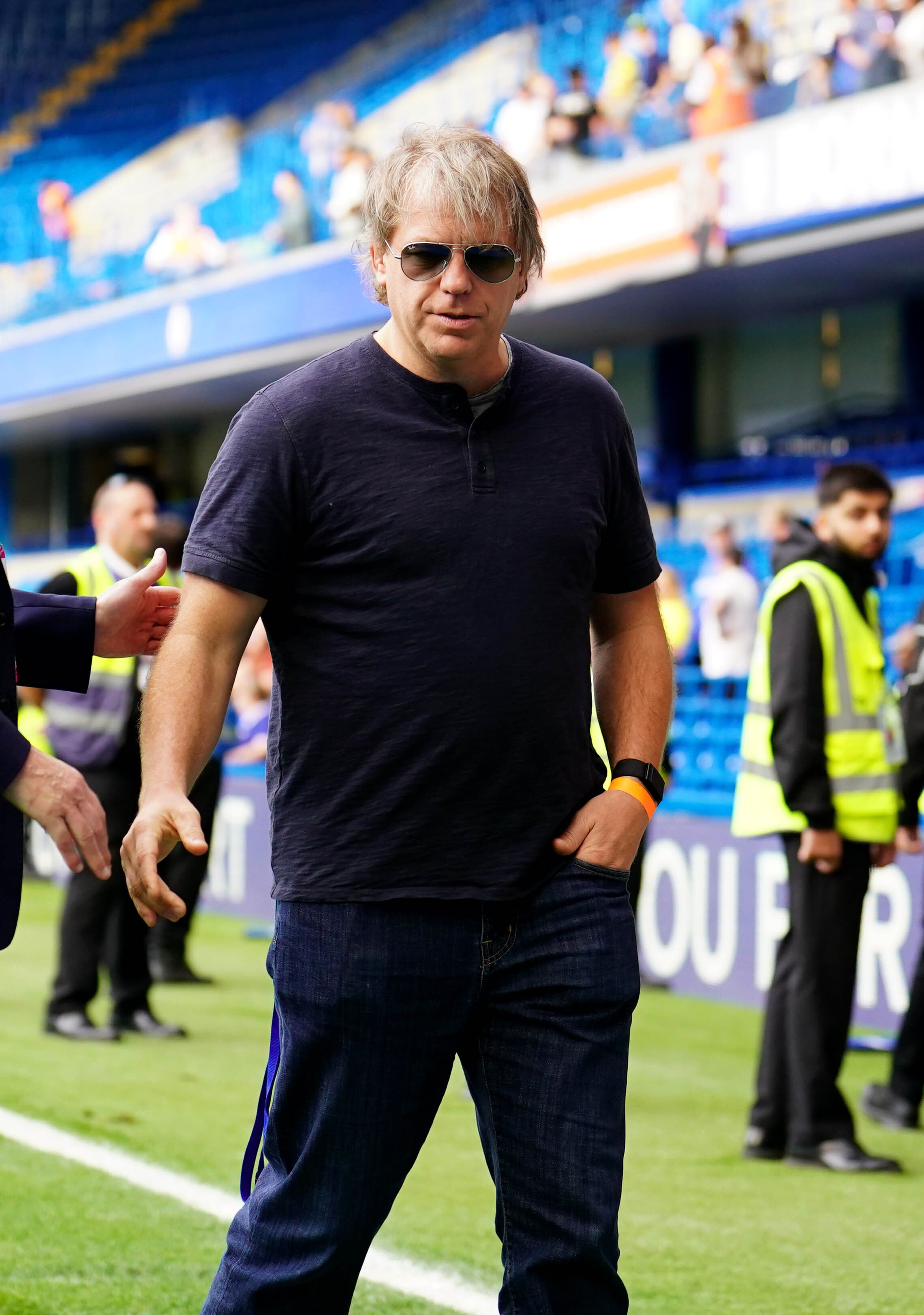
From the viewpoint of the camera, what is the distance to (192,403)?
24000 millimetres

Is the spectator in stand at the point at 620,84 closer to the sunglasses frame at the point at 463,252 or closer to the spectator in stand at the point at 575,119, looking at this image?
the spectator in stand at the point at 575,119

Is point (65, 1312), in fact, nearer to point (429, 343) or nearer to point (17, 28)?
point (429, 343)

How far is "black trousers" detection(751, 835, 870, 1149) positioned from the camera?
525cm

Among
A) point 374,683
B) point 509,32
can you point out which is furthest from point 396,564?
point 509,32

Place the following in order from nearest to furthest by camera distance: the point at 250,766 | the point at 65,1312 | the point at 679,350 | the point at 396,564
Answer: the point at 396,564, the point at 65,1312, the point at 250,766, the point at 679,350

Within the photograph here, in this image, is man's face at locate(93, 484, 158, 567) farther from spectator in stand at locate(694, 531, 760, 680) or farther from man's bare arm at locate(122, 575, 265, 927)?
spectator in stand at locate(694, 531, 760, 680)

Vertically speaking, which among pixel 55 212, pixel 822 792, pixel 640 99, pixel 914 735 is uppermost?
pixel 55 212

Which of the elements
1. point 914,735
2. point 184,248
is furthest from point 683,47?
point 914,735

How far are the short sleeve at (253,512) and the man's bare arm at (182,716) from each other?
0.09ft

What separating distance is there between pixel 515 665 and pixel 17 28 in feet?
92.2

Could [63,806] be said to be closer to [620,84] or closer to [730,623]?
[730,623]

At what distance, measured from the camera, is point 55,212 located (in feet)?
87.7

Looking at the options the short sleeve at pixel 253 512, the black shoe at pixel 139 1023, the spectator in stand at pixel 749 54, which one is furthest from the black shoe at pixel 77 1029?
the spectator in stand at pixel 749 54

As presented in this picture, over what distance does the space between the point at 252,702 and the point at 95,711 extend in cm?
692
